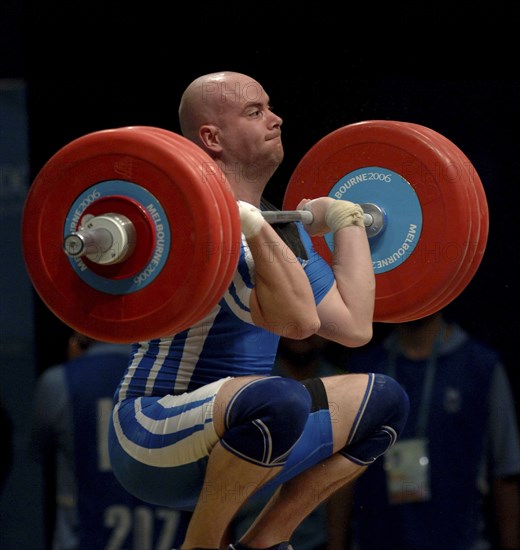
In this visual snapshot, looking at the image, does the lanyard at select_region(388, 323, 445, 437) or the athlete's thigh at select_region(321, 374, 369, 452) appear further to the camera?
the lanyard at select_region(388, 323, 445, 437)

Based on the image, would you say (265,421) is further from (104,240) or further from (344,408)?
(104,240)

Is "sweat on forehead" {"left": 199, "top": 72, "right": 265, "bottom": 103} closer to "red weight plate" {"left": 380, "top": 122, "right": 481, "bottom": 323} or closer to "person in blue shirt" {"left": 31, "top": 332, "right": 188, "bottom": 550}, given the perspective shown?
"red weight plate" {"left": 380, "top": 122, "right": 481, "bottom": 323}

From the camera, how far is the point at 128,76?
3.94 metres

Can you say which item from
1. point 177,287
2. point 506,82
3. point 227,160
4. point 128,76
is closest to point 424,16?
point 506,82

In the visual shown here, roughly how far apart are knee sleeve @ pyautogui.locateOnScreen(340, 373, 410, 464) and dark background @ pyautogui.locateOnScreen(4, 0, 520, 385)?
1.07m

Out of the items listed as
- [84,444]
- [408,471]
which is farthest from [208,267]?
[408,471]

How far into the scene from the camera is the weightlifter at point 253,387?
8.92 feet

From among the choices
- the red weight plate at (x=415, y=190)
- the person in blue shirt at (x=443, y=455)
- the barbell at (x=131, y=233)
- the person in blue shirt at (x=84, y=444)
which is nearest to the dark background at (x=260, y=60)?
the person in blue shirt at (x=84, y=444)

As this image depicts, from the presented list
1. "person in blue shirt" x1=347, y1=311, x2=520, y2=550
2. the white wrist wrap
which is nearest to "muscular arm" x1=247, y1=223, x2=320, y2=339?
the white wrist wrap

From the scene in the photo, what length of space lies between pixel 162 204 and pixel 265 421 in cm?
56

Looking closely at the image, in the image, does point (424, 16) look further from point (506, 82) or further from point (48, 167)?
point (48, 167)

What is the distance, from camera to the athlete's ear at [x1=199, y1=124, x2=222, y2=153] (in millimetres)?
3021

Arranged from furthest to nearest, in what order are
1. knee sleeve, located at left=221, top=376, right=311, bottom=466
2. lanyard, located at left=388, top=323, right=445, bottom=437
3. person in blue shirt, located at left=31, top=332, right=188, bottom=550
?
lanyard, located at left=388, top=323, right=445, bottom=437 → person in blue shirt, located at left=31, top=332, right=188, bottom=550 → knee sleeve, located at left=221, top=376, right=311, bottom=466

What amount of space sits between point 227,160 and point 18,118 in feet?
4.45
